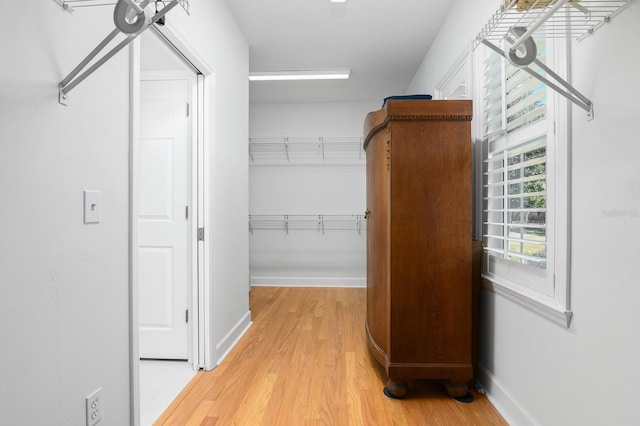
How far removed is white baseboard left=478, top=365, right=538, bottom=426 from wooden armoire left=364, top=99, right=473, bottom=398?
0.49 feet

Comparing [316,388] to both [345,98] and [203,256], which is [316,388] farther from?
[345,98]

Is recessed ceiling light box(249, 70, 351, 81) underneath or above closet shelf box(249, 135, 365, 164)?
above

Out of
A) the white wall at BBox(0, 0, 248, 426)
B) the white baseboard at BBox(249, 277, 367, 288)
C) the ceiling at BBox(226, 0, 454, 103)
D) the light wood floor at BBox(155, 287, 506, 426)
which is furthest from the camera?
the white baseboard at BBox(249, 277, 367, 288)

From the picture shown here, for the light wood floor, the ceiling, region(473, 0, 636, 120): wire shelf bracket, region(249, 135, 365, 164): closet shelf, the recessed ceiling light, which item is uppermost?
the ceiling

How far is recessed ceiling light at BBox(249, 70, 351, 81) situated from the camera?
3.50 m

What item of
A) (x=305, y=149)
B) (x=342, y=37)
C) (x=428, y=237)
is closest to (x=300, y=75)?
(x=342, y=37)

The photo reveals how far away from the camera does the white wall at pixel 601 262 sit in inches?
37.7

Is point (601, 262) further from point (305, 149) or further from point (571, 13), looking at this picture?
point (305, 149)

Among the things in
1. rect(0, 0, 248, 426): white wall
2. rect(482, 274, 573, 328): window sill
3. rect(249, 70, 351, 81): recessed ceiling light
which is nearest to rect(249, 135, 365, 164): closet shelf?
rect(249, 70, 351, 81): recessed ceiling light

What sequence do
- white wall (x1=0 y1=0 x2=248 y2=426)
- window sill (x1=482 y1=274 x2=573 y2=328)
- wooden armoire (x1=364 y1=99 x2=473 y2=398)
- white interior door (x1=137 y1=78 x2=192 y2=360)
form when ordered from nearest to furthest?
white wall (x1=0 y1=0 x2=248 y2=426) → window sill (x1=482 y1=274 x2=573 y2=328) → wooden armoire (x1=364 y1=99 x2=473 y2=398) → white interior door (x1=137 y1=78 x2=192 y2=360)

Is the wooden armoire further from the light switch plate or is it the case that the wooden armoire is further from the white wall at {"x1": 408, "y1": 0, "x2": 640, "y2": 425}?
the light switch plate

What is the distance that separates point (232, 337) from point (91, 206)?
5.72ft

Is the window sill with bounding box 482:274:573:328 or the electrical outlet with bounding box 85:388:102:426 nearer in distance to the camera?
the electrical outlet with bounding box 85:388:102:426

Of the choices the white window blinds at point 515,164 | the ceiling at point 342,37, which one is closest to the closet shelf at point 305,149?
the ceiling at point 342,37
